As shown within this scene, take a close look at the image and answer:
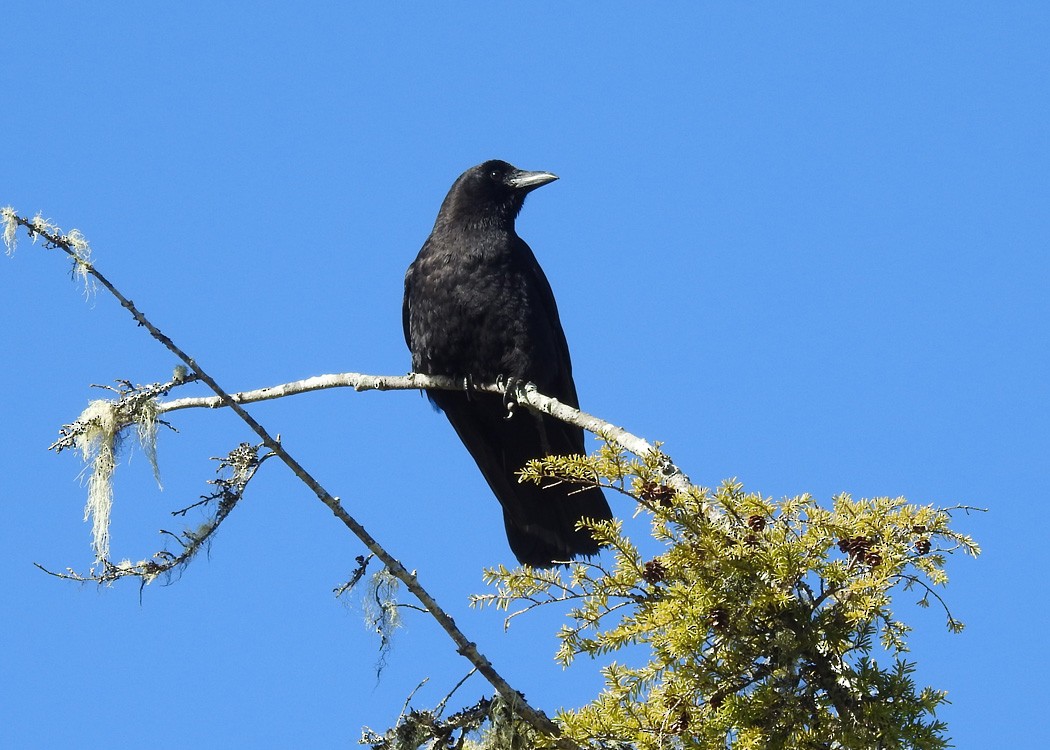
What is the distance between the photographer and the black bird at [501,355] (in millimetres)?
6133

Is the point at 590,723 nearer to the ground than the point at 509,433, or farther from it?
nearer to the ground

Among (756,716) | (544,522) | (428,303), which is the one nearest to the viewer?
(756,716)

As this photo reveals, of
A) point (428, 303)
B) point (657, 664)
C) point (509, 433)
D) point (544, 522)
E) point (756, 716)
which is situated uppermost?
point (428, 303)

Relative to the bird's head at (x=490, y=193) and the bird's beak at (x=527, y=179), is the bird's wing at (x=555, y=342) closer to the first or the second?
the bird's head at (x=490, y=193)

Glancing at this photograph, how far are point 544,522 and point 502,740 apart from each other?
9.01 ft

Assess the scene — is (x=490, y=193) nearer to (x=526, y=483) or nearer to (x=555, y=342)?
(x=555, y=342)

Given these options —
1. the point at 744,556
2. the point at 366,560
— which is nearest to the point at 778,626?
the point at 744,556

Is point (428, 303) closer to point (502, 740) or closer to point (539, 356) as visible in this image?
point (539, 356)

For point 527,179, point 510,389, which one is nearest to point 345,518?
point 510,389

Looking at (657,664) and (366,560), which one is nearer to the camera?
(657,664)

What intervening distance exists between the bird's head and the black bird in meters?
0.02

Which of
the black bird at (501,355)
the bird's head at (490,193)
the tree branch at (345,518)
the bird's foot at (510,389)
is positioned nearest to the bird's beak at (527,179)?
the bird's head at (490,193)

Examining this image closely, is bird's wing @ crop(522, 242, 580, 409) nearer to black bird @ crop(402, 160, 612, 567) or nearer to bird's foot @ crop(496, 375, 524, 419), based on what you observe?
black bird @ crop(402, 160, 612, 567)

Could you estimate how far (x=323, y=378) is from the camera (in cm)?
533
